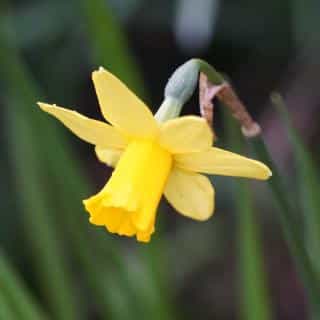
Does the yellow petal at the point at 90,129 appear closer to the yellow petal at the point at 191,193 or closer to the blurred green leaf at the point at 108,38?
the yellow petal at the point at 191,193

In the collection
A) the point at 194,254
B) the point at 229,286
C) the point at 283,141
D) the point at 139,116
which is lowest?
the point at 229,286

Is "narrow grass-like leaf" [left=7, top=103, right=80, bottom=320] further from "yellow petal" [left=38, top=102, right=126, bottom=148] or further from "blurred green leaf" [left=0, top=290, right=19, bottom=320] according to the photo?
"yellow petal" [left=38, top=102, right=126, bottom=148]

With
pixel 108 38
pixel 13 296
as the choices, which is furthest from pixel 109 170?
pixel 13 296

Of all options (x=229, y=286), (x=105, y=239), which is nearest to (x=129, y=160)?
(x=105, y=239)

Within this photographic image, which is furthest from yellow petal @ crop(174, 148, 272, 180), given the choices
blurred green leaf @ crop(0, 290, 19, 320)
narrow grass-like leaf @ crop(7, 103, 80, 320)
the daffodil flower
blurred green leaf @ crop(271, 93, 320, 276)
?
narrow grass-like leaf @ crop(7, 103, 80, 320)

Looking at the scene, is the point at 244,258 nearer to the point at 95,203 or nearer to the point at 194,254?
the point at 95,203

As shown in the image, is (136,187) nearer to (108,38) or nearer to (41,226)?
(108,38)

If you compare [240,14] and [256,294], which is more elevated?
[240,14]
